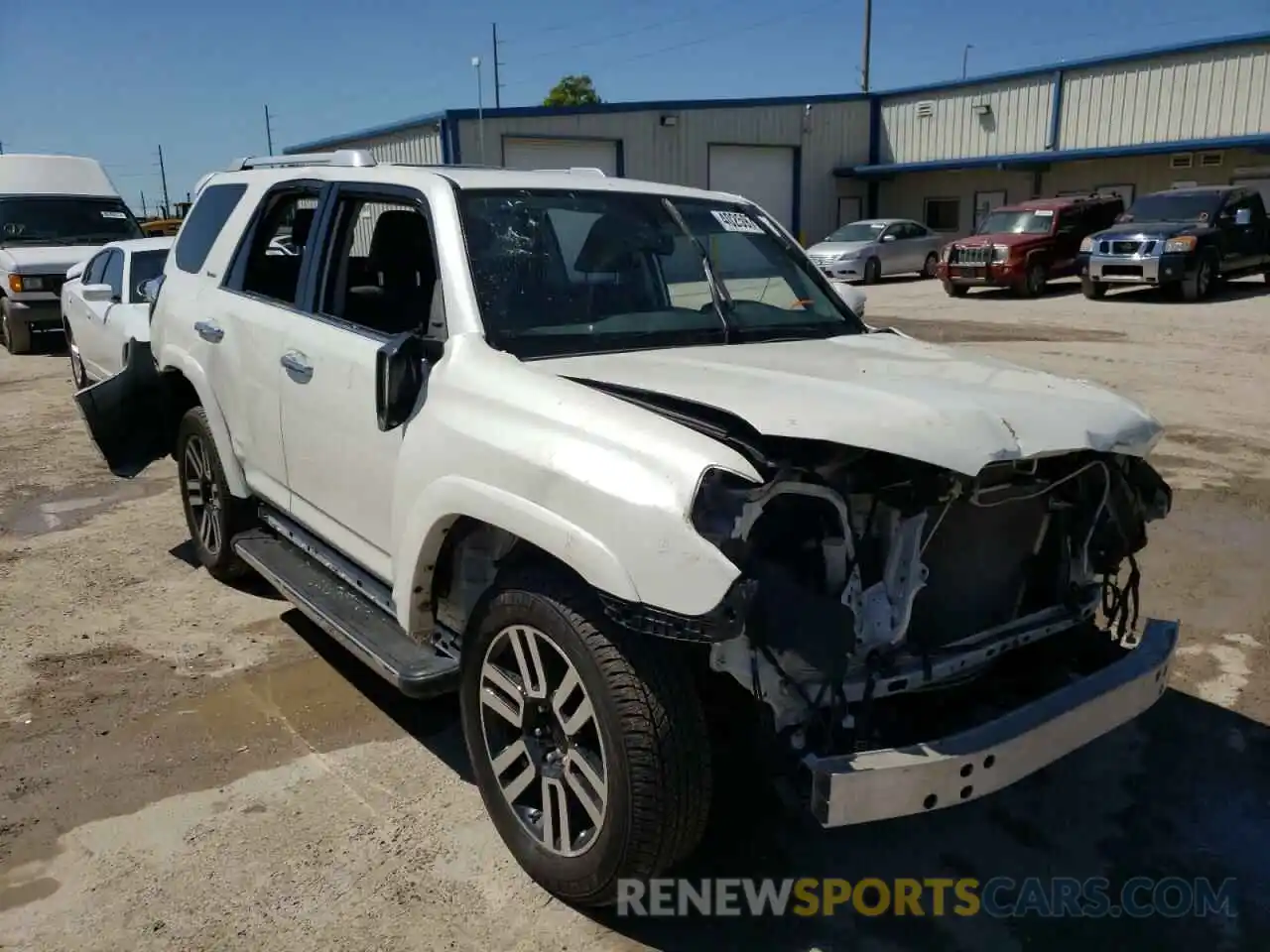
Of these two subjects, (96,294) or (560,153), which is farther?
(560,153)

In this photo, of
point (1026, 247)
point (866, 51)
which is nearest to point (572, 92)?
point (866, 51)

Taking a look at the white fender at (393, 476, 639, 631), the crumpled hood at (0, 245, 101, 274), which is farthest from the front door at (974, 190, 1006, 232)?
the white fender at (393, 476, 639, 631)

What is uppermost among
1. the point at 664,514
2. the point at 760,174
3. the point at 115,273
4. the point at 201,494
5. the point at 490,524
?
the point at 760,174

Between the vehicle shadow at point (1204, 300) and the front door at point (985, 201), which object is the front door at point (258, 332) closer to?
the vehicle shadow at point (1204, 300)

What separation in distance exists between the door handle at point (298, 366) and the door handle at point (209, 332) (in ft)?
2.54

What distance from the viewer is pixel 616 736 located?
2520mm

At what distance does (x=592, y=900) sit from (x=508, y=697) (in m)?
0.58

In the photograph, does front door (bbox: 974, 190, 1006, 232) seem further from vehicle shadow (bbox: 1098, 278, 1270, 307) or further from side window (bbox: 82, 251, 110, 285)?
side window (bbox: 82, 251, 110, 285)

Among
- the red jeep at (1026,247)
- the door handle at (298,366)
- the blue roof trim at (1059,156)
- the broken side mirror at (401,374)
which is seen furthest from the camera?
the blue roof trim at (1059,156)

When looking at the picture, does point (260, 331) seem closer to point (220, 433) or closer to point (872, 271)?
point (220, 433)

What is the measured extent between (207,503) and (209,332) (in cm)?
98

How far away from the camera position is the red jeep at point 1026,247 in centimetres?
2133

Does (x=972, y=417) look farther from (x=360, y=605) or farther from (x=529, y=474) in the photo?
(x=360, y=605)

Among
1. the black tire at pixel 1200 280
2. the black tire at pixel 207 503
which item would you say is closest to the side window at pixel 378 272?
the black tire at pixel 207 503
